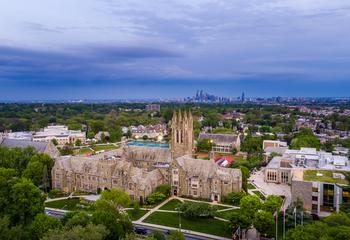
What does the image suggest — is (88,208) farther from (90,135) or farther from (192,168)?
(90,135)

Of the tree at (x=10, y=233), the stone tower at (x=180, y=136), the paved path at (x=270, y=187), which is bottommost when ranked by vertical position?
the paved path at (x=270, y=187)

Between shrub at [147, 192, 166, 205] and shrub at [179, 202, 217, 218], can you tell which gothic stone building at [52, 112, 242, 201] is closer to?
shrub at [147, 192, 166, 205]

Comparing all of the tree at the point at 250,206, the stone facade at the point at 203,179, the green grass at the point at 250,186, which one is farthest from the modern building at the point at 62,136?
the tree at the point at 250,206

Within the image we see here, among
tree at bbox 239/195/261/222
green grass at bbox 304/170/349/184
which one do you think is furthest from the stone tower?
tree at bbox 239/195/261/222

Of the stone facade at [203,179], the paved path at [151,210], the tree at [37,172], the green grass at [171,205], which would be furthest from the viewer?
the tree at [37,172]

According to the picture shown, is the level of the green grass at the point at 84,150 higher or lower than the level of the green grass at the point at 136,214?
higher

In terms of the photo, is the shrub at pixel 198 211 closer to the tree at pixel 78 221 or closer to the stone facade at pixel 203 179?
the stone facade at pixel 203 179

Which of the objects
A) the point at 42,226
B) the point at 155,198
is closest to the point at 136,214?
the point at 155,198
